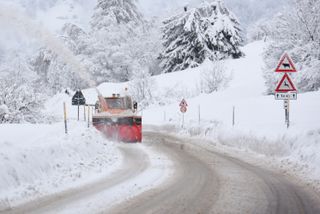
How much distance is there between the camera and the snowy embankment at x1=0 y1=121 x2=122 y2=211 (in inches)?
289

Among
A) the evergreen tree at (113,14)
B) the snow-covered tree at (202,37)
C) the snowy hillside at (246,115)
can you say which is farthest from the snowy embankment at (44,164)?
the evergreen tree at (113,14)

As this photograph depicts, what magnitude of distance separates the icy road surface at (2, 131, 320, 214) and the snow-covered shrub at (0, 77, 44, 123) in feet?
31.8

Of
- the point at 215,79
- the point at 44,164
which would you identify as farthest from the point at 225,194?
the point at 215,79

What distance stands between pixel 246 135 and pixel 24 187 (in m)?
10.5

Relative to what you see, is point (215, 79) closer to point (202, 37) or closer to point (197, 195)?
point (202, 37)

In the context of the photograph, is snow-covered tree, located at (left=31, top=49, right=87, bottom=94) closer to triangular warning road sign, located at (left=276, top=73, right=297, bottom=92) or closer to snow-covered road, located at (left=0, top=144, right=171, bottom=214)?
triangular warning road sign, located at (left=276, top=73, right=297, bottom=92)

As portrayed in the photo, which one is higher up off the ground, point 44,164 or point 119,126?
point 119,126

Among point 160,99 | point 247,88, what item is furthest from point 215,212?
point 160,99

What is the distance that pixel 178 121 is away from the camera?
29828mm

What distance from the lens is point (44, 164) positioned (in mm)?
8617

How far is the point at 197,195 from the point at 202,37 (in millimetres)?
42082

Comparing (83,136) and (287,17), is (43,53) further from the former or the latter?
(83,136)

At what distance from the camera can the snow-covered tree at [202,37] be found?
4819cm

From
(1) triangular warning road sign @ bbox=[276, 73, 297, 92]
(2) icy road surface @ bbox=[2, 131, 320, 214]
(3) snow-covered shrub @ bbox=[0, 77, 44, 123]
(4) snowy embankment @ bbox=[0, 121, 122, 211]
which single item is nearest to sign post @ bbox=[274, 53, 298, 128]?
(1) triangular warning road sign @ bbox=[276, 73, 297, 92]
